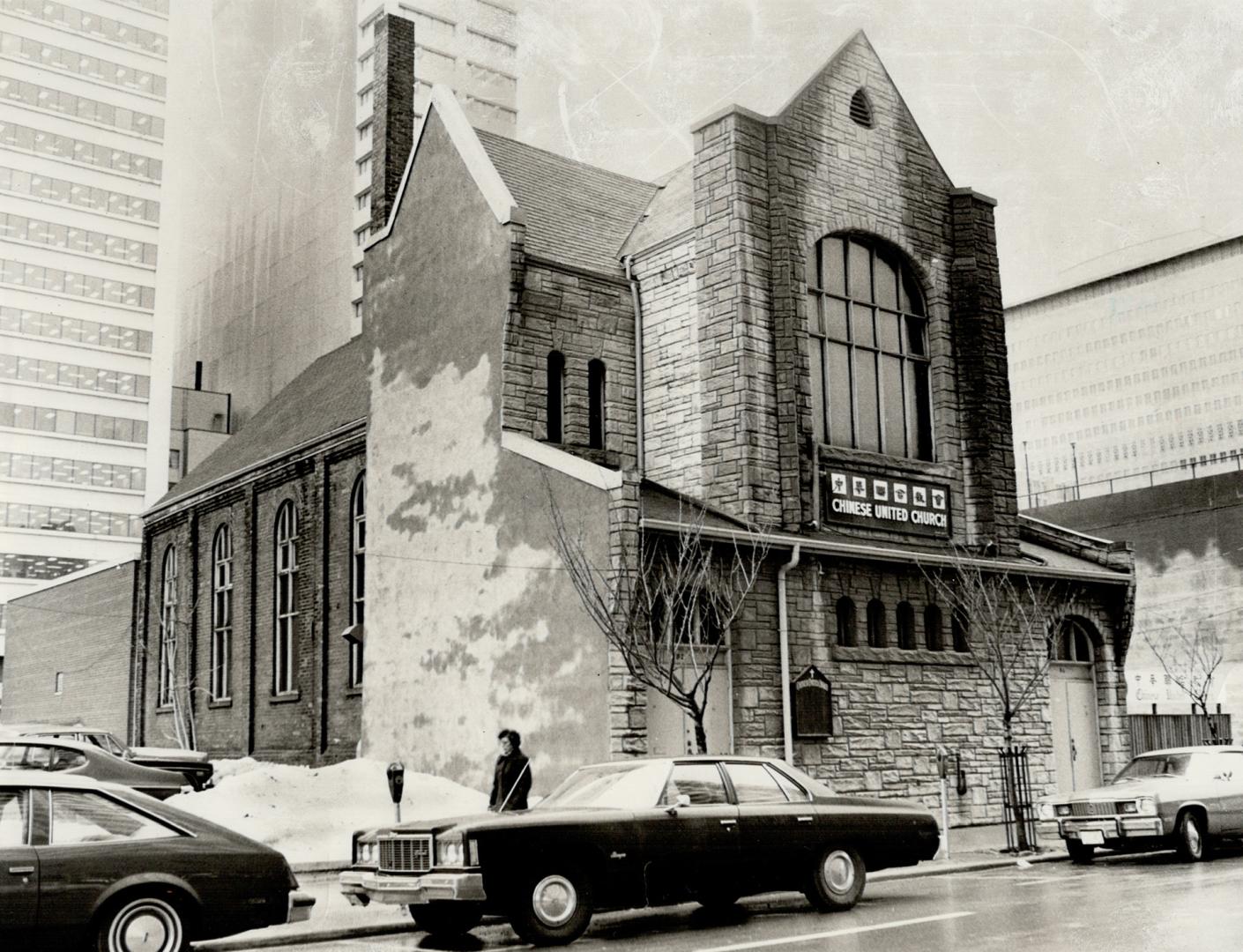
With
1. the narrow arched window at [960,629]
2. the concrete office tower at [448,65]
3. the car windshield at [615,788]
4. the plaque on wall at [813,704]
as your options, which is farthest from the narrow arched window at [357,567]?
the concrete office tower at [448,65]

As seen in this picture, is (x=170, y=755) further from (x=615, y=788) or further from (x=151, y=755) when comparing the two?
(x=615, y=788)

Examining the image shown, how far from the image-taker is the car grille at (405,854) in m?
10.8

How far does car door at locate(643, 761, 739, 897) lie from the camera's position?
1133 cm

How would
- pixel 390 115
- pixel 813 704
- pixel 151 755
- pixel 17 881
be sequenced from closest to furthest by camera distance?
pixel 17 881 → pixel 813 704 → pixel 151 755 → pixel 390 115

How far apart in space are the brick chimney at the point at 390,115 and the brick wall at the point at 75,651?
14.3 m

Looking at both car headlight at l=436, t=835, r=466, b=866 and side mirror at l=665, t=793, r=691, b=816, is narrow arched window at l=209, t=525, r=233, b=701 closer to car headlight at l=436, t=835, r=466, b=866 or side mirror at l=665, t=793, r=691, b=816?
side mirror at l=665, t=793, r=691, b=816

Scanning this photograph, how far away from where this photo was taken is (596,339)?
77.2 feet

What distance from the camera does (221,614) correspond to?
110 ft

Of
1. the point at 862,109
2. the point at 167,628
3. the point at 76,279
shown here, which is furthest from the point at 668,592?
the point at 76,279

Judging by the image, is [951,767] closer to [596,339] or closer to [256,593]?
[596,339]

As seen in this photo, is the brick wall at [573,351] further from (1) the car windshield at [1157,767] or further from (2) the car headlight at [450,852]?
(2) the car headlight at [450,852]

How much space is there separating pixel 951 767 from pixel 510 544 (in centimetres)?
802

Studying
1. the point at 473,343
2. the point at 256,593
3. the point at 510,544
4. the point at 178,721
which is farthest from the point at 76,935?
the point at 178,721

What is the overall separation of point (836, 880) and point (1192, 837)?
6.21 meters
